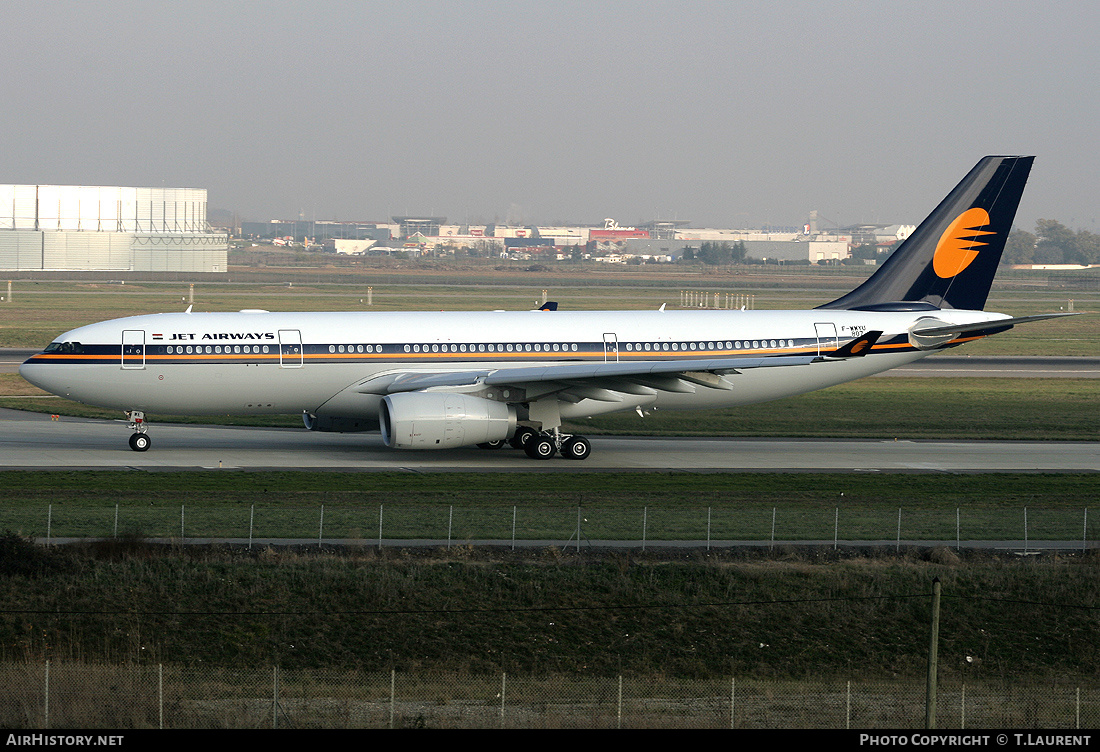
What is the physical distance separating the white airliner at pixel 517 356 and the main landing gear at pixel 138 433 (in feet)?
0.17

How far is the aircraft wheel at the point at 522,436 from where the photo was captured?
42188 mm

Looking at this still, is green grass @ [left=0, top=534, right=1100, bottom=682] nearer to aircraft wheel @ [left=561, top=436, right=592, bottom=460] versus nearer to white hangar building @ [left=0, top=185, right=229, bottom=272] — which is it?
aircraft wheel @ [left=561, top=436, right=592, bottom=460]

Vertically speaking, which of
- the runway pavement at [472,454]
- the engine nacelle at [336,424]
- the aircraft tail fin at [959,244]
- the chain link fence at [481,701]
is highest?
the aircraft tail fin at [959,244]

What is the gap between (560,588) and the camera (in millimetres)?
28094

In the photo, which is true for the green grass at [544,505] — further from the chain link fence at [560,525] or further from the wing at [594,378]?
the wing at [594,378]

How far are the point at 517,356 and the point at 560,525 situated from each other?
11503mm

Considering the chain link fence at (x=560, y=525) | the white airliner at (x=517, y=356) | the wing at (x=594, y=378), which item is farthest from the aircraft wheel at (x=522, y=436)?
the chain link fence at (x=560, y=525)

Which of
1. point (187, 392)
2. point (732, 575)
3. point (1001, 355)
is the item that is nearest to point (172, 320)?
point (187, 392)

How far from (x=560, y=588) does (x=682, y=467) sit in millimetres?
13316

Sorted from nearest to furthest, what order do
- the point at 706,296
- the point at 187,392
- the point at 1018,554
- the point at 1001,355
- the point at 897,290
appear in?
the point at 1018,554 < the point at 187,392 < the point at 897,290 < the point at 1001,355 < the point at 706,296

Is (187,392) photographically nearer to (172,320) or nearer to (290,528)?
(172,320)

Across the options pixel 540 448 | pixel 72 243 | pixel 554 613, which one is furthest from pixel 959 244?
pixel 72 243

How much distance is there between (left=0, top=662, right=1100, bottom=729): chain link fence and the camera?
20969 millimetres
